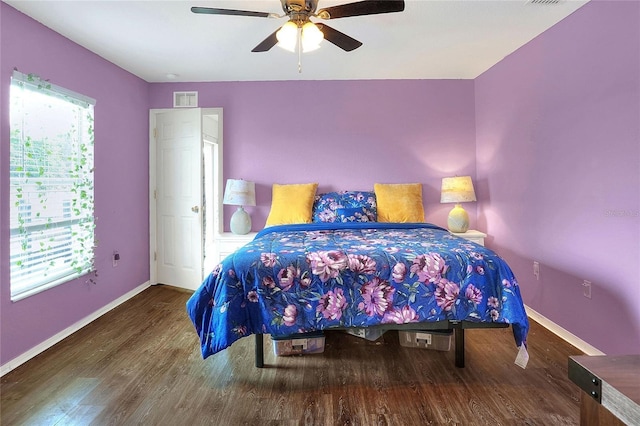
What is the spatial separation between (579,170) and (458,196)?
4.18 feet

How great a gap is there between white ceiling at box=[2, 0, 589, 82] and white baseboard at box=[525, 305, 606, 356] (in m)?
2.28

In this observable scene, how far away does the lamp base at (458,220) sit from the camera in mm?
3753

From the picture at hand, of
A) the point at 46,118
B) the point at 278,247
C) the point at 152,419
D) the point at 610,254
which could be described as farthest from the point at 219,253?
the point at 610,254

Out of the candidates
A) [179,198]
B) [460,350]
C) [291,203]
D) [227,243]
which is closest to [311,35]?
[291,203]

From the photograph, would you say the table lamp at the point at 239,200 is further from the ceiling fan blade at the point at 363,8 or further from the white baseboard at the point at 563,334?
the white baseboard at the point at 563,334

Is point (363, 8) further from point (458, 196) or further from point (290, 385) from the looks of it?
point (458, 196)

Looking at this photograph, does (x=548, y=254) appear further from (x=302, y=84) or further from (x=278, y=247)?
(x=302, y=84)

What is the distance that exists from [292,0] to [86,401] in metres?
2.41

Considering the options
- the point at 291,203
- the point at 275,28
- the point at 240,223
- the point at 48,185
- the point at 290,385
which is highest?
the point at 275,28

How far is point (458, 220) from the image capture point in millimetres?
3754

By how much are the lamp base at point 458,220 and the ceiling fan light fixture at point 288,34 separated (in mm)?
2456

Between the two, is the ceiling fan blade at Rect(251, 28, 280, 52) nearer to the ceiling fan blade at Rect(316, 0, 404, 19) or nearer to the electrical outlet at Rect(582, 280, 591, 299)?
the ceiling fan blade at Rect(316, 0, 404, 19)

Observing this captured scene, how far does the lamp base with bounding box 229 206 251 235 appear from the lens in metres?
3.79

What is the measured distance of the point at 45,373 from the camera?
2.18 metres
